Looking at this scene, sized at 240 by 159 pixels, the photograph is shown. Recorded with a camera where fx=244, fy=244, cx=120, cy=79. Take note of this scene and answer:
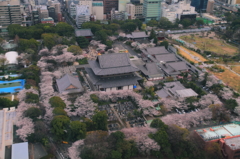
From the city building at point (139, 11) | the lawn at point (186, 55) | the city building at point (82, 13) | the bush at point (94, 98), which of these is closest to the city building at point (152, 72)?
the lawn at point (186, 55)

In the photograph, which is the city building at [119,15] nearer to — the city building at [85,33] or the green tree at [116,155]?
the city building at [85,33]

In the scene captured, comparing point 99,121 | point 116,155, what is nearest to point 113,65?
point 99,121

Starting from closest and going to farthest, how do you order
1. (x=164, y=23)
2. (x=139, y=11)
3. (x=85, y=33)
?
(x=85, y=33), (x=164, y=23), (x=139, y=11)

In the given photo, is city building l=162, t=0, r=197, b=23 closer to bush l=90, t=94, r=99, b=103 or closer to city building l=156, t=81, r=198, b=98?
city building l=156, t=81, r=198, b=98

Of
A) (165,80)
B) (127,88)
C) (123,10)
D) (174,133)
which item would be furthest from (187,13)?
(174,133)

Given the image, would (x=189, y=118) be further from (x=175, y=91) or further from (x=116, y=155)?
(x=116, y=155)

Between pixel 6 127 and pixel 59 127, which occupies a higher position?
pixel 59 127
